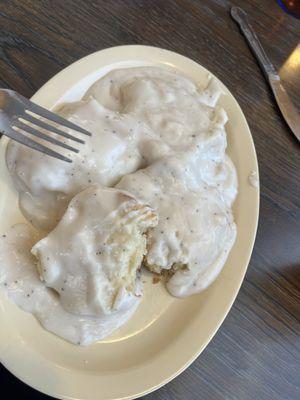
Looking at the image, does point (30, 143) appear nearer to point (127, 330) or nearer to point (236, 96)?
point (127, 330)

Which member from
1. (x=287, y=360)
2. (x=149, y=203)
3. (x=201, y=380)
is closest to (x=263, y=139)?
(x=149, y=203)

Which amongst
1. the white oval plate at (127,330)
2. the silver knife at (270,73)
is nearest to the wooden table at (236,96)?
the silver knife at (270,73)

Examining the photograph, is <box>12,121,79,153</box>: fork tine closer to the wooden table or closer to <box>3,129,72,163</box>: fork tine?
<box>3,129,72,163</box>: fork tine

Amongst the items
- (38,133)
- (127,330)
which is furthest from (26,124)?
(127,330)

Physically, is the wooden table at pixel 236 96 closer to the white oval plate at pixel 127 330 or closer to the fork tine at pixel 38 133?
the white oval plate at pixel 127 330

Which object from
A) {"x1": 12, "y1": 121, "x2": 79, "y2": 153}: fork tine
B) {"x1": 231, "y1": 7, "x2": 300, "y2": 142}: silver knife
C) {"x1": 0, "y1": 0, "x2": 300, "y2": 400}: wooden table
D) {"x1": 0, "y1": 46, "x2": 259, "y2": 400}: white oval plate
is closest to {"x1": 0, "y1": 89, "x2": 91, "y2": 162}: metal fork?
{"x1": 12, "y1": 121, "x2": 79, "y2": 153}: fork tine

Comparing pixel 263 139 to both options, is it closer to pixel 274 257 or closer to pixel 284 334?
pixel 274 257
